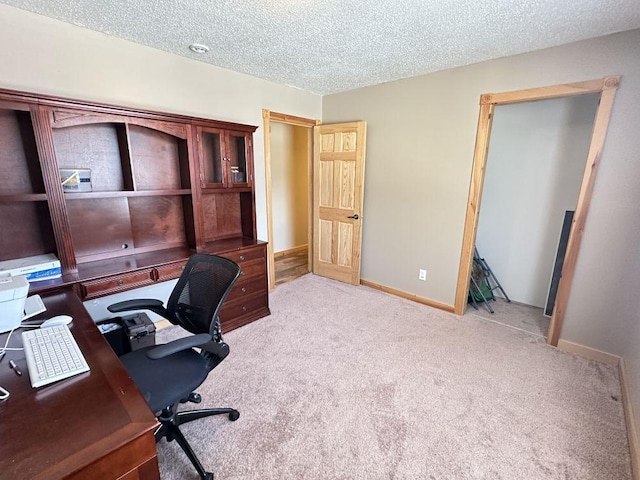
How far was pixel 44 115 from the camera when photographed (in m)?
1.77

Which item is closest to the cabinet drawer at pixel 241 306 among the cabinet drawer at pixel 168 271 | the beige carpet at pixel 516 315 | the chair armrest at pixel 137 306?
the cabinet drawer at pixel 168 271

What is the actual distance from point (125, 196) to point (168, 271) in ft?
2.18

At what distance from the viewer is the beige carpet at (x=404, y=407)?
1476 mm

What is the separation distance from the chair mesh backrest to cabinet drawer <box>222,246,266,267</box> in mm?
848

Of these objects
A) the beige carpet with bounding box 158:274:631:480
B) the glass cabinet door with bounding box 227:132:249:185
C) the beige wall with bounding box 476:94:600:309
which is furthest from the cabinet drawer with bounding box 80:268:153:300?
the beige wall with bounding box 476:94:600:309

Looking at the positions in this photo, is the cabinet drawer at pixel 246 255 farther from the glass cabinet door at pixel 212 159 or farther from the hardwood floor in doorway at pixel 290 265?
the hardwood floor in doorway at pixel 290 265

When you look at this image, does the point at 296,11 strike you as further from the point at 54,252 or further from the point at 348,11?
the point at 54,252

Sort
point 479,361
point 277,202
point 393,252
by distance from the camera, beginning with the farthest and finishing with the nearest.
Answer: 1. point 277,202
2. point 393,252
3. point 479,361

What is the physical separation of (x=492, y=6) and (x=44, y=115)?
278 cm

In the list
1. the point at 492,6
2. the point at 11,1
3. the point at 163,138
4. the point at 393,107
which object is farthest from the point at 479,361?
the point at 11,1

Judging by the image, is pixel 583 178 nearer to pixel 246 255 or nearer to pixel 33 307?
pixel 246 255

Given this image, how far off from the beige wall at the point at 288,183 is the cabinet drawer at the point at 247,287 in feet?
6.86

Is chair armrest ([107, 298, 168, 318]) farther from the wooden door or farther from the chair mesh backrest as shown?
the wooden door

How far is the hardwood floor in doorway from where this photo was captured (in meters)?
4.19
